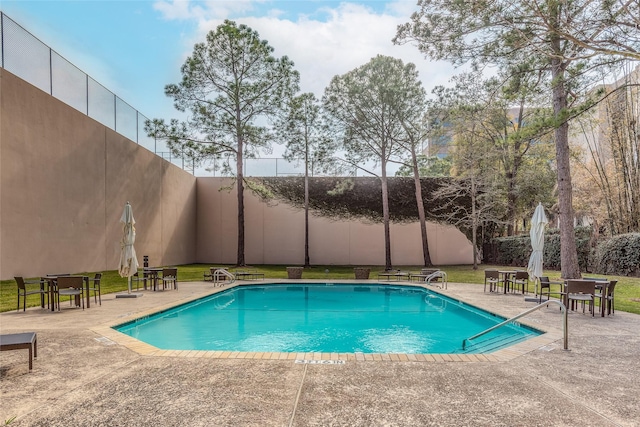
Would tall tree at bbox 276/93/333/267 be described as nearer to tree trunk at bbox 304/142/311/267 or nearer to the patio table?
tree trunk at bbox 304/142/311/267

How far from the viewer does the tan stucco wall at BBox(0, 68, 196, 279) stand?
9367mm

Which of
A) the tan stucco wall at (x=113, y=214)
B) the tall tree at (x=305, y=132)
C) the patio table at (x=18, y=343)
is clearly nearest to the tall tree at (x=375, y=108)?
the tall tree at (x=305, y=132)

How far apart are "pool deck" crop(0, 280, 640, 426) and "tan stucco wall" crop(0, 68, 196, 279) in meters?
6.33

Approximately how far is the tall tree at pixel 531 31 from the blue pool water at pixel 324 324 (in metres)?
4.48

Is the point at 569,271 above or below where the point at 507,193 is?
below

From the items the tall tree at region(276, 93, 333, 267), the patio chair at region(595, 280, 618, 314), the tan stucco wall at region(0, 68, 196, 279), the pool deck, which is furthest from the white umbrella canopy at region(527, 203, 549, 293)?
the tan stucco wall at region(0, 68, 196, 279)

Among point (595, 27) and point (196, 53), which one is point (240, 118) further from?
point (595, 27)

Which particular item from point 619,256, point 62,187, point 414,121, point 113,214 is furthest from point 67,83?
point 619,256

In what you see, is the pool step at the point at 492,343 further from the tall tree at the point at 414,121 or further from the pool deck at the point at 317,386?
the tall tree at the point at 414,121

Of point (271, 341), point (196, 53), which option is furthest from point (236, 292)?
point (196, 53)

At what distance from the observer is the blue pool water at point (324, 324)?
5973 millimetres

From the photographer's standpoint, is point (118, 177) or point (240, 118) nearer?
point (118, 177)

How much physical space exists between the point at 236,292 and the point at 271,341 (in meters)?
5.18

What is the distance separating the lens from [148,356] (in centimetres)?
411
